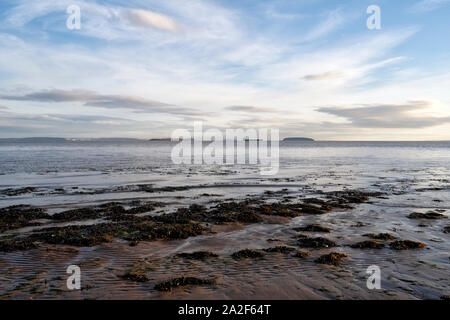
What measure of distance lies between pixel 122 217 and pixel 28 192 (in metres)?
10.6

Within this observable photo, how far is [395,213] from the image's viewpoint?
1462 cm

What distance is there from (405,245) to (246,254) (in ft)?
17.2

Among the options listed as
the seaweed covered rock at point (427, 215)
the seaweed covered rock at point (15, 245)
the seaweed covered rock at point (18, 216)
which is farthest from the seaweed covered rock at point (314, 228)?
the seaweed covered rock at point (18, 216)

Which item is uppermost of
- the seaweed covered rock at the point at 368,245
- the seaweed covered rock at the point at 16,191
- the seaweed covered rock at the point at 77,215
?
the seaweed covered rock at the point at 16,191

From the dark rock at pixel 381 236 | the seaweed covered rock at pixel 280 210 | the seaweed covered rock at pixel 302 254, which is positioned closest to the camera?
the seaweed covered rock at pixel 302 254

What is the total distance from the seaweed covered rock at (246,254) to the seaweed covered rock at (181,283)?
5.73 ft

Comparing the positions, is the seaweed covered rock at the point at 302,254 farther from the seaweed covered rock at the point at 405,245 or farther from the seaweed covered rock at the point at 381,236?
the seaweed covered rock at the point at 381,236

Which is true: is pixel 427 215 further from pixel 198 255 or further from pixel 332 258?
pixel 198 255

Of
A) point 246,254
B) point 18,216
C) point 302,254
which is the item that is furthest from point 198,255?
point 18,216

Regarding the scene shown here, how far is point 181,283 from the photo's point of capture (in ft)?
23.3

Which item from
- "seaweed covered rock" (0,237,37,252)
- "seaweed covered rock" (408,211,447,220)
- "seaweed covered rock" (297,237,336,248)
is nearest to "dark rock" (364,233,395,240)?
"seaweed covered rock" (297,237,336,248)

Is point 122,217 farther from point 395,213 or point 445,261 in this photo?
point 395,213

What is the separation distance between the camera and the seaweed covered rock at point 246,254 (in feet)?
29.5

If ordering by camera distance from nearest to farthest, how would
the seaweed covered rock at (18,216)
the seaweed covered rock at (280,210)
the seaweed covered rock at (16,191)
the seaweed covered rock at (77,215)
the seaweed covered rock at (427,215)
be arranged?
Result: the seaweed covered rock at (18,216)
the seaweed covered rock at (77,215)
the seaweed covered rock at (427,215)
the seaweed covered rock at (280,210)
the seaweed covered rock at (16,191)
